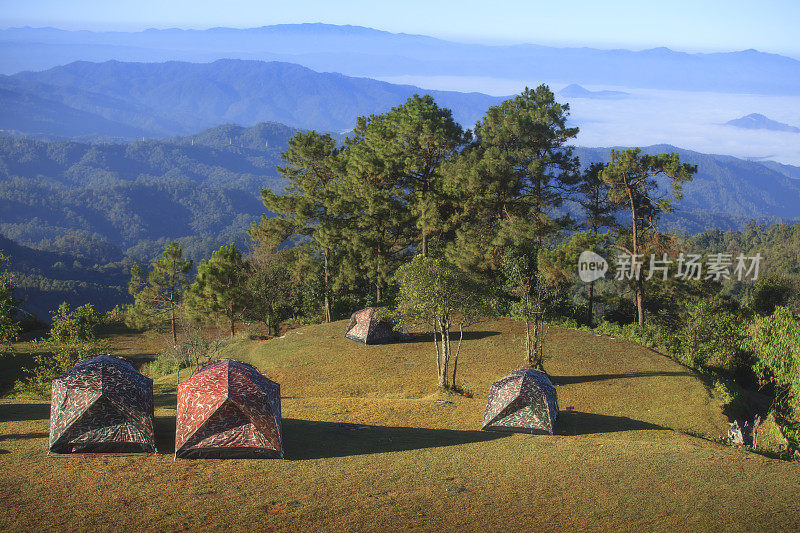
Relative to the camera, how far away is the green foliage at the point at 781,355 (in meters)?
27.1

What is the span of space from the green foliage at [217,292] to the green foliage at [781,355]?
3388 centimetres

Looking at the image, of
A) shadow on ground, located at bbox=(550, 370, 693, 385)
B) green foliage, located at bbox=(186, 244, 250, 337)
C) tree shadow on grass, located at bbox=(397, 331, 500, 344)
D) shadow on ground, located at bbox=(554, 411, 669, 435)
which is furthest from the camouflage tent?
green foliage, located at bbox=(186, 244, 250, 337)

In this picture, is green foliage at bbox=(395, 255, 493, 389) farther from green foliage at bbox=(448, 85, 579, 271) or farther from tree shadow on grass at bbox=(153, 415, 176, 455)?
green foliage at bbox=(448, 85, 579, 271)

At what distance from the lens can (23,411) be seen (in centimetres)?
2180

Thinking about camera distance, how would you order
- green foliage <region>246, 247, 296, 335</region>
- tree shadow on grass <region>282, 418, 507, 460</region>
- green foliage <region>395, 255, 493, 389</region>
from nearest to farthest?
tree shadow on grass <region>282, 418, 507, 460</region>, green foliage <region>395, 255, 493, 389</region>, green foliage <region>246, 247, 296, 335</region>

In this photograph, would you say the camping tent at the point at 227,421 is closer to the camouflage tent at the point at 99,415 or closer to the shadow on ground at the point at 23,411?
the camouflage tent at the point at 99,415

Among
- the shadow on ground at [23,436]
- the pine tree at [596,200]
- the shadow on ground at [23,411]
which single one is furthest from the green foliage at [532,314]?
the shadow on ground at [23,411]

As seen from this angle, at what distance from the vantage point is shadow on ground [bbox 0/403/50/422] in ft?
67.6

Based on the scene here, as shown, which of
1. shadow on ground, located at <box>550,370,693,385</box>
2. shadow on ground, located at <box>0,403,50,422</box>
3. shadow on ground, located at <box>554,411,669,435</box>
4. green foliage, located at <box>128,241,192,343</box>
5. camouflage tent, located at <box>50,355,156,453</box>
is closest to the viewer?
camouflage tent, located at <box>50,355,156,453</box>

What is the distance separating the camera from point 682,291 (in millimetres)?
48500

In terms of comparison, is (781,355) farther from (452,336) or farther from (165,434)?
(165,434)

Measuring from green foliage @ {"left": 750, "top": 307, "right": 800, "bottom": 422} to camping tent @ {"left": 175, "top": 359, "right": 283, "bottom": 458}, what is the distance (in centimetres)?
2349

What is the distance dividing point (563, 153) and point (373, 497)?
3855cm

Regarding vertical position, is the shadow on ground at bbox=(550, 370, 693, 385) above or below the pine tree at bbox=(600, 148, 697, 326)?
below
